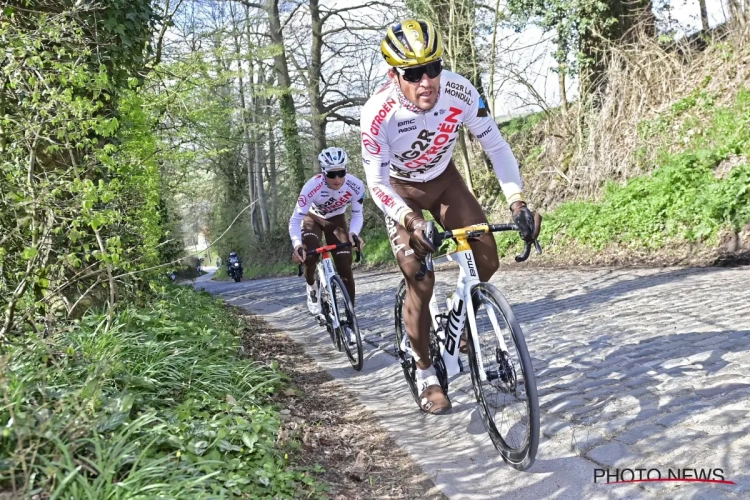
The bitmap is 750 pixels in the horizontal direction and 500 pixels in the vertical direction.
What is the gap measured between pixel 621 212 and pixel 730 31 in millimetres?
4301

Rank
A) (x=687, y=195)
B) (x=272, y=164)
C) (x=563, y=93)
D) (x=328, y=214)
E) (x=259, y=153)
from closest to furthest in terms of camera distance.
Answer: (x=328, y=214) → (x=687, y=195) → (x=563, y=93) → (x=272, y=164) → (x=259, y=153)

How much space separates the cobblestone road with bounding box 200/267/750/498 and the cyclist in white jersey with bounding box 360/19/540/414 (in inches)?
16.4

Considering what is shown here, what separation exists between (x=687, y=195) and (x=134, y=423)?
337 inches

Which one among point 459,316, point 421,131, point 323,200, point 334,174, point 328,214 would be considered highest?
point 334,174

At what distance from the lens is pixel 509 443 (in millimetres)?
2879

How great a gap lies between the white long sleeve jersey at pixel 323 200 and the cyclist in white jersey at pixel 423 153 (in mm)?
2452

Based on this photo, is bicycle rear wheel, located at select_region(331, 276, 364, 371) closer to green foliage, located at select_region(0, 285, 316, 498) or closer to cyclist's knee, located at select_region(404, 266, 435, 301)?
green foliage, located at select_region(0, 285, 316, 498)

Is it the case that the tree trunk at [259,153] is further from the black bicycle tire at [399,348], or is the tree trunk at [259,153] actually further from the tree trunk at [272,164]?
the black bicycle tire at [399,348]

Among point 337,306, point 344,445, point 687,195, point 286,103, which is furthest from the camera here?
point 286,103

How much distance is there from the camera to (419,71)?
3.26m

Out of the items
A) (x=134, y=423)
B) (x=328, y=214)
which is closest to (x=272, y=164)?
(x=328, y=214)

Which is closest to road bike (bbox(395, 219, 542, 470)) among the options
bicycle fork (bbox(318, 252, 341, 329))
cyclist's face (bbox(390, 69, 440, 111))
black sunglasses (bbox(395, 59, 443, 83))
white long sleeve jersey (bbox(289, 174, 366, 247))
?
cyclist's face (bbox(390, 69, 440, 111))

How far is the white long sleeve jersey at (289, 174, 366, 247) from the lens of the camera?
619cm

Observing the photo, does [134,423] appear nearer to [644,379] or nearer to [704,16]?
[644,379]
